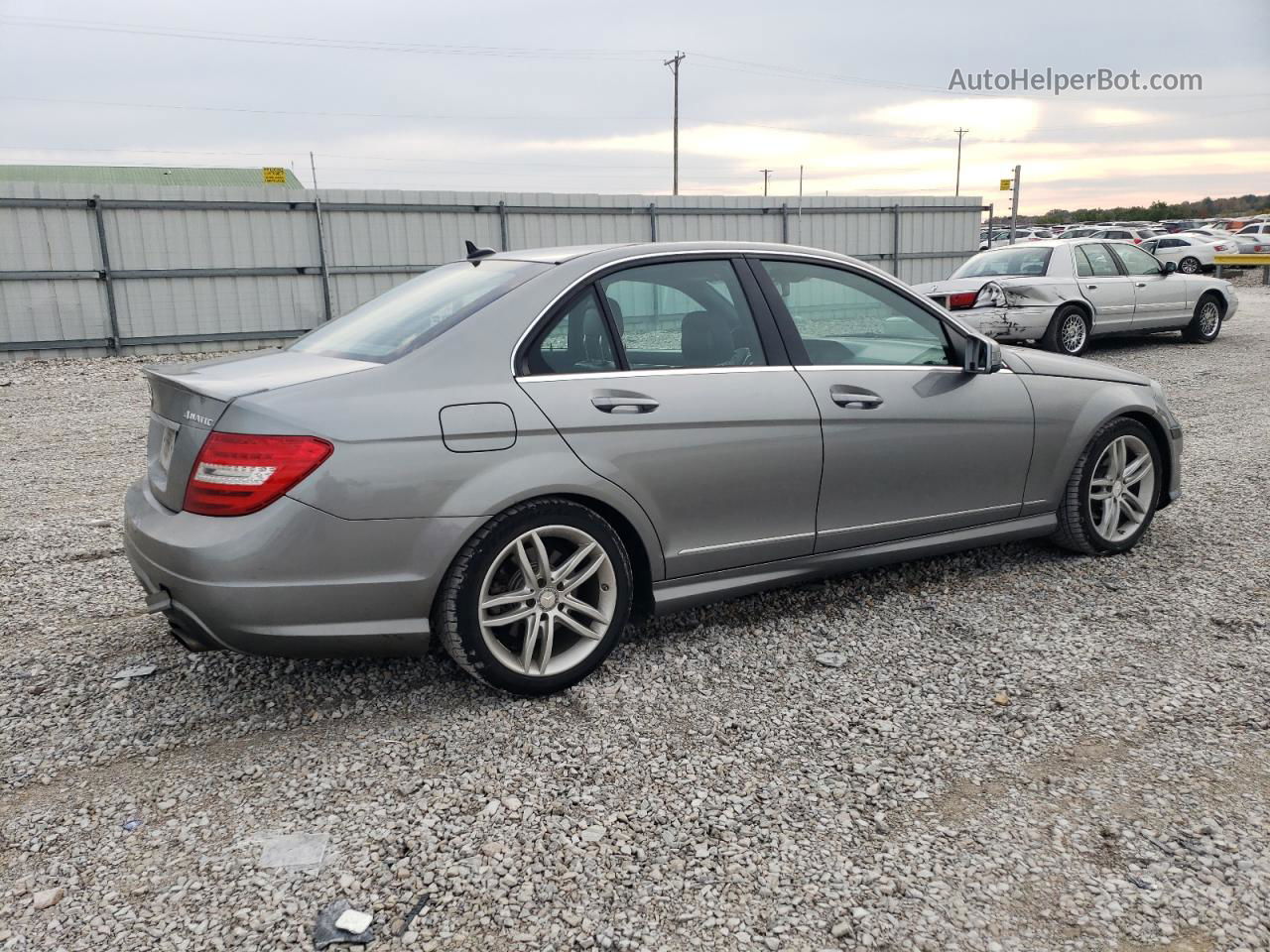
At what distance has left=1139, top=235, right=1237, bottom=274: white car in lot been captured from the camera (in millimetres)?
30859

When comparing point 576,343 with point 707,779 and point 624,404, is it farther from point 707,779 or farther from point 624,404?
point 707,779

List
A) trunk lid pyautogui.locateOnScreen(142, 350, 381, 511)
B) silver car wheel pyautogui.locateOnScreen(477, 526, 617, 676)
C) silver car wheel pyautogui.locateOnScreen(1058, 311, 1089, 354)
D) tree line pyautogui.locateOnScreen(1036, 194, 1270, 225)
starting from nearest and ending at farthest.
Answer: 1. trunk lid pyautogui.locateOnScreen(142, 350, 381, 511)
2. silver car wheel pyautogui.locateOnScreen(477, 526, 617, 676)
3. silver car wheel pyautogui.locateOnScreen(1058, 311, 1089, 354)
4. tree line pyautogui.locateOnScreen(1036, 194, 1270, 225)

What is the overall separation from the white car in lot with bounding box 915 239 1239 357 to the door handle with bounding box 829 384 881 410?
896 cm

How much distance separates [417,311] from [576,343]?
641 millimetres

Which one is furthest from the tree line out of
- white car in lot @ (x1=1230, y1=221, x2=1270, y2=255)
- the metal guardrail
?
the metal guardrail

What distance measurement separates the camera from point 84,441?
29.1 feet

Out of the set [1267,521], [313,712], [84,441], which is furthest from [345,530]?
[84,441]

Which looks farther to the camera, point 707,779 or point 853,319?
point 853,319

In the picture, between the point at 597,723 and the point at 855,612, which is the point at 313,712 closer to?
the point at 597,723

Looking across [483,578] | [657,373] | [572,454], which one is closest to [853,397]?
[657,373]

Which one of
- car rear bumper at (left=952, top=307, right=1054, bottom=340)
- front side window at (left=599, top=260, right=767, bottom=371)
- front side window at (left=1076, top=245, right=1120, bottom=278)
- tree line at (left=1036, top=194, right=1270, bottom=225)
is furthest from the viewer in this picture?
tree line at (left=1036, top=194, right=1270, bottom=225)

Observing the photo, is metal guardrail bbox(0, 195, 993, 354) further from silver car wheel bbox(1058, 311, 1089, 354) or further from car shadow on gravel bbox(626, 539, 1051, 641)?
car shadow on gravel bbox(626, 539, 1051, 641)

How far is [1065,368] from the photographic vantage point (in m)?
4.86

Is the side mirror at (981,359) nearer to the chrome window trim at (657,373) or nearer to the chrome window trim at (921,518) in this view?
the chrome window trim at (921,518)
